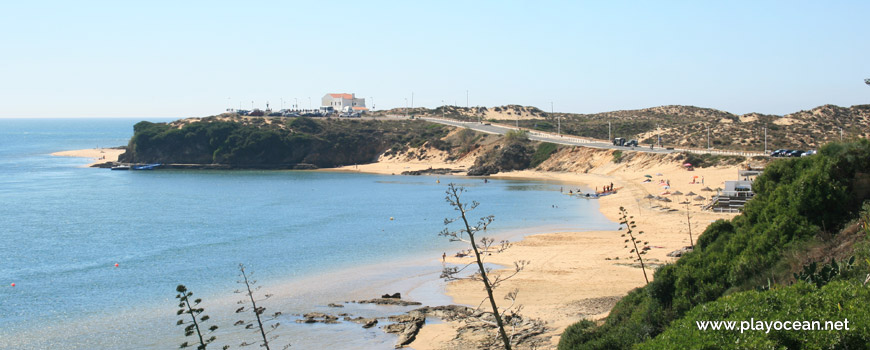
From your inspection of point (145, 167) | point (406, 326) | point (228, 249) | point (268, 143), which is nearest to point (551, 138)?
point (268, 143)

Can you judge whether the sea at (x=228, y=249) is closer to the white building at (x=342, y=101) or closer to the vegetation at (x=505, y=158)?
the vegetation at (x=505, y=158)

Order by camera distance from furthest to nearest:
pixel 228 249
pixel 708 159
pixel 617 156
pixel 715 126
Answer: pixel 715 126 → pixel 617 156 → pixel 708 159 → pixel 228 249

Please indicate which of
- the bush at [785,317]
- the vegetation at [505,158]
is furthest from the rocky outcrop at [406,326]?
the vegetation at [505,158]

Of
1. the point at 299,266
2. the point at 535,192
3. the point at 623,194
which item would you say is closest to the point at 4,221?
the point at 299,266

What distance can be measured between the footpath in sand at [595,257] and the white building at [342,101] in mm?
110567

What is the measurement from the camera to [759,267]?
Result: 21.7 metres

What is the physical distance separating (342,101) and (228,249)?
139 m

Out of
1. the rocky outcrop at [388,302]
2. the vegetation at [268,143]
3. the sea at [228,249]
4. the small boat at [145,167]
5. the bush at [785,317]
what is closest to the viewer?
the bush at [785,317]

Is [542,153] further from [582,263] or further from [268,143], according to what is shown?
[582,263]

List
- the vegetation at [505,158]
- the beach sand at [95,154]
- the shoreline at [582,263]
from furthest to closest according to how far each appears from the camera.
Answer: the beach sand at [95,154] → the vegetation at [505,158] → the shoreline at [582,263]

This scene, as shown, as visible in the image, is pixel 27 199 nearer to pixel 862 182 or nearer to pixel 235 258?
pixel 235 258

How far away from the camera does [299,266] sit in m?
43.5

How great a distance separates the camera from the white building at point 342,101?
7323 inches

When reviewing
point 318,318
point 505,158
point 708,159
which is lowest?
point 318,318
